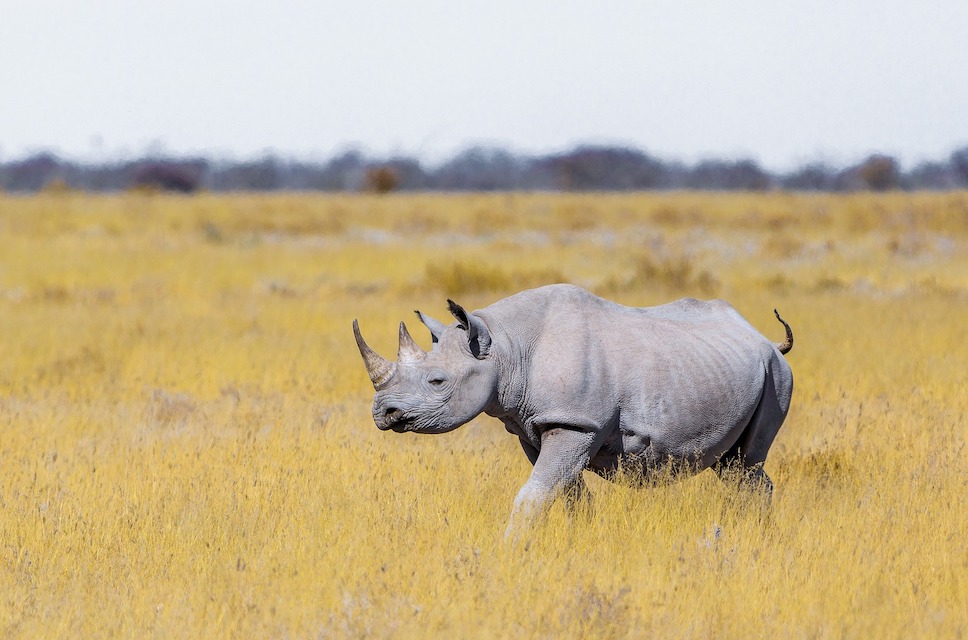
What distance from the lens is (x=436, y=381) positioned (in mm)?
5215

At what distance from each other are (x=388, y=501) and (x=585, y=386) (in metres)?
1.24

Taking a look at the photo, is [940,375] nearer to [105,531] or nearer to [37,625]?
[105,531]

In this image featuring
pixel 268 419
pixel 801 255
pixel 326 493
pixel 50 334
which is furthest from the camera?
pixel 801 255

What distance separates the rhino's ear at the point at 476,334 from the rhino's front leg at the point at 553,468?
496 millimetres

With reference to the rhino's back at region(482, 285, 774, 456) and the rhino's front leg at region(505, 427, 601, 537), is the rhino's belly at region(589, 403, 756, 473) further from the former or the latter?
the rhino's front leg at region(505, 427, 601, 537)

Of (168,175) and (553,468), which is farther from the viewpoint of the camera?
(168,175)

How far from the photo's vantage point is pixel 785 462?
279 inches

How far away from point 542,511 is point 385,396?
865 millimetres

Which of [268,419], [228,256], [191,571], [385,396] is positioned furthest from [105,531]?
[228,256]

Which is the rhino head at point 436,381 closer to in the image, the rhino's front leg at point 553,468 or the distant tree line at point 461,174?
the rhino's front leg at point 553,468

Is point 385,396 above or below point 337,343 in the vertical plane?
above

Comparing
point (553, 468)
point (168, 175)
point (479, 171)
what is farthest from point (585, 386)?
point (479, 171)

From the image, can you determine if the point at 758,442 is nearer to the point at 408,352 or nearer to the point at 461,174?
the point at 408,352

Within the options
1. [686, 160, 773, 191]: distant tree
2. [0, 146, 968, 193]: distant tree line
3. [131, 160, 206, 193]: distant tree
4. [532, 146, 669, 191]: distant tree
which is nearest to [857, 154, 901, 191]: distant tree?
[0, 146, 968, 193]: distant tree line
